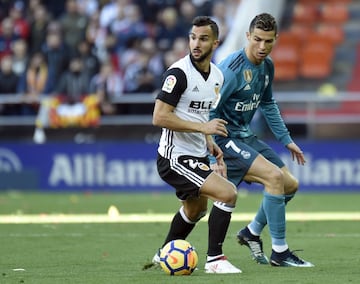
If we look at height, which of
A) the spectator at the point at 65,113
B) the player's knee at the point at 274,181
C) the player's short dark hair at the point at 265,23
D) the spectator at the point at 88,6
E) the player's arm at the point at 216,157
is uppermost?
the player's short dark hair at the point at 265,23

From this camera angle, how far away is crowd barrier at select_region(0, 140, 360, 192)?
19938 millimetres

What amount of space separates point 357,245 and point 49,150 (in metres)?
10.1

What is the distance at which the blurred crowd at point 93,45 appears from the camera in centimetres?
2152

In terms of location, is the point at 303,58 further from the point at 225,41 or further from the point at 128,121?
the point at 128,121

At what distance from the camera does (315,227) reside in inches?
534

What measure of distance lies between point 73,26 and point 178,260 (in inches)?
594

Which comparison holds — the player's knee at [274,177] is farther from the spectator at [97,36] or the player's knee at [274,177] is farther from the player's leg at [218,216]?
the spectator at [97,36]

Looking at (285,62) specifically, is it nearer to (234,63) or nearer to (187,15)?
(187,15)

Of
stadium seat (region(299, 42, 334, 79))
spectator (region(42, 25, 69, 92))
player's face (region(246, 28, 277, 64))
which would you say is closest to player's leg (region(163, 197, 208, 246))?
player's face (region(246, 28, 277, 64))

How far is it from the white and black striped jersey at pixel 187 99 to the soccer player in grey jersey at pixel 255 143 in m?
0.60

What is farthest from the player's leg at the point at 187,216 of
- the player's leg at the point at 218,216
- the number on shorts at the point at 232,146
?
the number on shorts at the point at 232,146

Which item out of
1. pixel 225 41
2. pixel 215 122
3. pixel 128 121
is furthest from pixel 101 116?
pixel 215 122

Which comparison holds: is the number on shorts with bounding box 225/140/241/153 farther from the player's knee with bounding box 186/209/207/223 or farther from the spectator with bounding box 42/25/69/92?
the spectator with bounding box 42/25/69/92

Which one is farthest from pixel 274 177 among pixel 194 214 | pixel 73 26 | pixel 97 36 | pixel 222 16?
pixel 73 26
